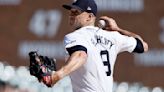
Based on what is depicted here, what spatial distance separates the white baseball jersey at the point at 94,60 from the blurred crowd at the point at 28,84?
1391 mm

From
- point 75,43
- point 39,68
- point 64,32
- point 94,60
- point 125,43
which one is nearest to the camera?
point 39,68

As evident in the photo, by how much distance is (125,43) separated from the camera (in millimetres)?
4289

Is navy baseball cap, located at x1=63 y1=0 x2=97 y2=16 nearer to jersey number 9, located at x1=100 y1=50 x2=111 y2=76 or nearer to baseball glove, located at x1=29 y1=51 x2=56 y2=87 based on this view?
jersey number 9, located at x1=100 y1=50 x2=111 y2=76

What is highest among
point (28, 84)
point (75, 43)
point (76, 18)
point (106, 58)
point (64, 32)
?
point (76, 18)

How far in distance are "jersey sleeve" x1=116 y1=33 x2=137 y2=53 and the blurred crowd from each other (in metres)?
1.30

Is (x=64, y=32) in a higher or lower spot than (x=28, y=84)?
higher

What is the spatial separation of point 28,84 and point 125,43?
8.37 ft

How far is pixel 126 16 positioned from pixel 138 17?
142mm

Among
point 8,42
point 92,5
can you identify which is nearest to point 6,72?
point 8,42

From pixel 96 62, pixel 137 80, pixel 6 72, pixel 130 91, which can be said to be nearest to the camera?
pixel 96 62

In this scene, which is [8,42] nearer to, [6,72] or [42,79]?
[6,72]

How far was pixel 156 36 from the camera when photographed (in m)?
8.27

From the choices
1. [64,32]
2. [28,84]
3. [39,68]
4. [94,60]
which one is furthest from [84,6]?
[64,32]

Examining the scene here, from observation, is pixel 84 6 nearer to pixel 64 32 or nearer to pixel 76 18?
pixel 76 18
